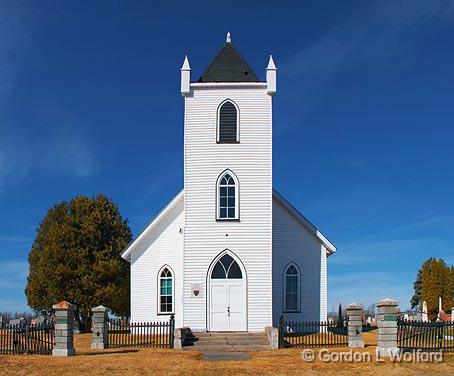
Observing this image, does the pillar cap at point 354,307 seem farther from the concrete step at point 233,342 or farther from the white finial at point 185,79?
the white finial at point 185,79

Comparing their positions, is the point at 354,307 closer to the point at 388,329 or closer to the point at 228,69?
the point at 388,329

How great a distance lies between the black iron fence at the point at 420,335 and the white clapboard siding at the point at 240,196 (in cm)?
704

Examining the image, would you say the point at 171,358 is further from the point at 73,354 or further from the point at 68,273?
the point at 68,273

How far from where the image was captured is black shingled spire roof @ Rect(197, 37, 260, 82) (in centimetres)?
2792

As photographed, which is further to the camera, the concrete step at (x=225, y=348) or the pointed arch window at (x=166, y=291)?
the pointed arch window at (x=166, y=291)

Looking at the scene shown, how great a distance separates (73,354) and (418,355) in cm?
1150

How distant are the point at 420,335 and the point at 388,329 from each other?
67.4 inches

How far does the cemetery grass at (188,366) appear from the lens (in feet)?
56.1

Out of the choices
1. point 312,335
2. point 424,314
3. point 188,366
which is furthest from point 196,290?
point 424,314

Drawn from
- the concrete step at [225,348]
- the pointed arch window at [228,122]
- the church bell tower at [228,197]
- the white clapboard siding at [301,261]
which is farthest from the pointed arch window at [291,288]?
the pointed arch window at [228,122]

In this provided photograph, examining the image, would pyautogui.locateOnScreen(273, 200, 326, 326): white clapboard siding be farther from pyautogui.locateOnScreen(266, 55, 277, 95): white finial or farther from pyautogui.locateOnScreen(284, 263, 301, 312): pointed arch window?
pyautogui.locateOnScreen(266, 55, 277, 95): white finial

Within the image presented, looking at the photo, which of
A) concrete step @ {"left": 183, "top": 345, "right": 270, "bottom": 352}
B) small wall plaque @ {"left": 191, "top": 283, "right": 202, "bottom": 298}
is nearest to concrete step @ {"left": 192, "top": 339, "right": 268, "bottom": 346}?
concrete step @ {"left": 183, "top": 345, "right": 270, "bottom": 352}

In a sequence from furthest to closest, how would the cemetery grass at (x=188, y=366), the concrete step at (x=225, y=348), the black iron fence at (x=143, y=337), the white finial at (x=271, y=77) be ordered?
the white finial at (x=271, y=77) < the black iron fence at (x=143, y=337) < the concrete step at (x=225, y=348) < the cemetery grass at (x=188, y=366)

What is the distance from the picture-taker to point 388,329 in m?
19.5
